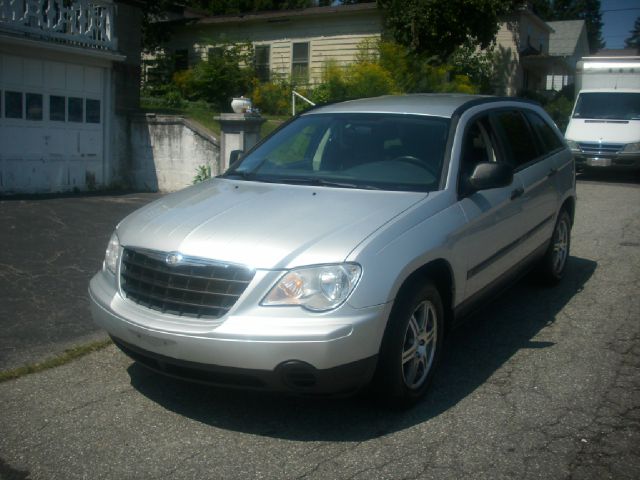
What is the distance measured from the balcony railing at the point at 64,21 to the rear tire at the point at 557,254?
9.37 metres

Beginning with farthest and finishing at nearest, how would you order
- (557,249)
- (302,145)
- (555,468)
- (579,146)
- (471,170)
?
1. (579,146)
2. (557,249)
3. (302,145)
4. (471,170)
5. (555,468)

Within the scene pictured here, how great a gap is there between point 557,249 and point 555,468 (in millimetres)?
3802

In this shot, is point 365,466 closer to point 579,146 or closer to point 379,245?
point 379,245

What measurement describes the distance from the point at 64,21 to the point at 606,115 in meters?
12.3

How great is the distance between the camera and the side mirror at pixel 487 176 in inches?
195

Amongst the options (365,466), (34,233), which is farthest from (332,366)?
(34,233)

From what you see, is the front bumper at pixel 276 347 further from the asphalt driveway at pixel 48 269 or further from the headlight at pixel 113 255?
the asphalt driveway at pixel 48 269

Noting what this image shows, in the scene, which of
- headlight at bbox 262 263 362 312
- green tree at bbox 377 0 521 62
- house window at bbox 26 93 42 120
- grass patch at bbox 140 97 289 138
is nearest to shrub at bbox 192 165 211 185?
grass patch at bbox 140 97 289 138

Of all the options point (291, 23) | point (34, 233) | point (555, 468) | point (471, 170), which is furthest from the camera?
point (291, 23)

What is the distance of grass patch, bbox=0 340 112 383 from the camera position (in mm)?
5016

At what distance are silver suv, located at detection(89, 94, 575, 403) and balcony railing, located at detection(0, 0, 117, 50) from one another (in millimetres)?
8203

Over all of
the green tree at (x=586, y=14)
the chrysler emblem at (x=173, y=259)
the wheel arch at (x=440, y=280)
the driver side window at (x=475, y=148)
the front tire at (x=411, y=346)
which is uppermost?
the green tree at (x=586, y=14)

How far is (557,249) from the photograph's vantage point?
285 inches

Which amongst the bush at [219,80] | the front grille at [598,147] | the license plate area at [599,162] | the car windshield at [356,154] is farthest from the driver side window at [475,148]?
the bush at [219,80]
